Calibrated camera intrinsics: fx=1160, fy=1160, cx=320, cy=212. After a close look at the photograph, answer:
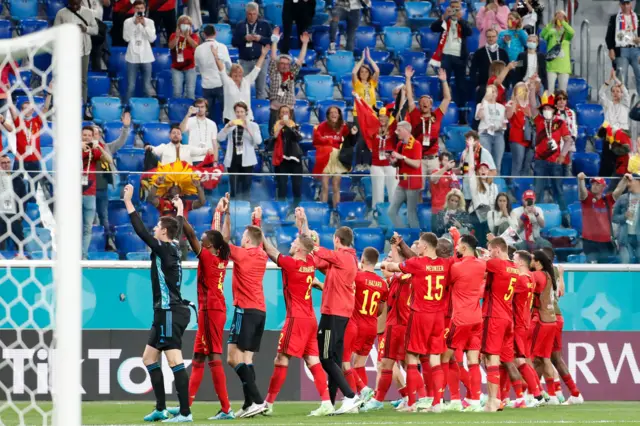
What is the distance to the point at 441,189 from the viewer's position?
14.7m

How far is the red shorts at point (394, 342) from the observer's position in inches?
523

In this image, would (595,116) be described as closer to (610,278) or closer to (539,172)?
(539,172)

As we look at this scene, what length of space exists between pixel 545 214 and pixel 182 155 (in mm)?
4866

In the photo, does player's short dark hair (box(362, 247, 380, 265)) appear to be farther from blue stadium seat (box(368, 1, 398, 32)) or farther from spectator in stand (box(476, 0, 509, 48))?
blue stadium seat (box(368, 1, 398, 32))

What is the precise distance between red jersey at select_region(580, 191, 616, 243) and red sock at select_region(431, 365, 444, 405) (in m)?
3.55

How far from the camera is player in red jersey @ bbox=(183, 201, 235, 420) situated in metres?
12.0

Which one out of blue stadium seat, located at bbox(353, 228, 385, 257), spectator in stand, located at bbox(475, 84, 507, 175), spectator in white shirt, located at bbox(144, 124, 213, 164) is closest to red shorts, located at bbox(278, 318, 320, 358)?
blue stadium seat, located at bbox(353, 228, 385, 257)

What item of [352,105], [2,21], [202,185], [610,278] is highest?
[2,21]

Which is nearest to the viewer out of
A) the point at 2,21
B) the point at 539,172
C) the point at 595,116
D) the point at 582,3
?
the point at 539,172

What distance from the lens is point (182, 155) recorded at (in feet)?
51.0

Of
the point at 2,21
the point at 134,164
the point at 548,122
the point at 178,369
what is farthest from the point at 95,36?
the point at 178,369

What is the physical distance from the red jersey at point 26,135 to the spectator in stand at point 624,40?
13725mm

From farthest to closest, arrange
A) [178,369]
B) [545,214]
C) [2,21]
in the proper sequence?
[2,21] → [545,214] → [178,369]

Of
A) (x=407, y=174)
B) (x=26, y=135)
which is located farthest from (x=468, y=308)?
(x=26, y=135)
